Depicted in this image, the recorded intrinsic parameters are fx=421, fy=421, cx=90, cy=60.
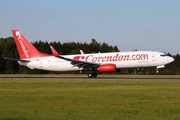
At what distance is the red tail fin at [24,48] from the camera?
60125mm

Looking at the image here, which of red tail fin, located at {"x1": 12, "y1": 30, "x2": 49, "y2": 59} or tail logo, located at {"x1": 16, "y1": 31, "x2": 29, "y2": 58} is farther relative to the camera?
tail logo, located at {"x1": 16, "y1": 31, "x2": 29, "y2": 58}

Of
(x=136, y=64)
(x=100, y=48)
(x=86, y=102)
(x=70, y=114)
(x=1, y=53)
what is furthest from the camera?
(x=100, y=48)

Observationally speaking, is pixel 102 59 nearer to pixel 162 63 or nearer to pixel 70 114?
pixel 162 63

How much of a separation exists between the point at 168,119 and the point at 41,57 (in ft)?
149

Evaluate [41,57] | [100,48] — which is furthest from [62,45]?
[41,57]

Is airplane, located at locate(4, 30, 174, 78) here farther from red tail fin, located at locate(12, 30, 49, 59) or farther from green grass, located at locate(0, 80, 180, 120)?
green grass, located at locate(0, 80, 180, 120)

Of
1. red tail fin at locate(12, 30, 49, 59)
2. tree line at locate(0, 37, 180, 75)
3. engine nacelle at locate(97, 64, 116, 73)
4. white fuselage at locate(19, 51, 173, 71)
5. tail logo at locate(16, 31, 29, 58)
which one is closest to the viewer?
engine nacelle at locate(97, 64, 116, 73)

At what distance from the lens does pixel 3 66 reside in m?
93.0

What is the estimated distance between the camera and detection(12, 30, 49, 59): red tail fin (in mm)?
60125

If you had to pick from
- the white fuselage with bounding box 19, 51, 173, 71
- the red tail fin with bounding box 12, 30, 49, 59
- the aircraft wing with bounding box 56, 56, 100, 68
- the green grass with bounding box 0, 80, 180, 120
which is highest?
the red tail fin with bounding box 12, 30, 49, 59

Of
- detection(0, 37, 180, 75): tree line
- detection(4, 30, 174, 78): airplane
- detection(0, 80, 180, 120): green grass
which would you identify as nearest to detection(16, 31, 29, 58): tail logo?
detection(4, 30, 174, 78): airplane

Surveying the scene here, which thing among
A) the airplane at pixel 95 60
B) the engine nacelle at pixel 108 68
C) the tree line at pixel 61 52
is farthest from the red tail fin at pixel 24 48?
the tree line at pixel 61 52

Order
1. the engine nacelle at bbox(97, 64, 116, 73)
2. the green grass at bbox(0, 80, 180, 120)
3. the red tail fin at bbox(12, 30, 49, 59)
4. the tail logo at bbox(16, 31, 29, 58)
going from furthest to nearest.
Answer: the tail logo at bbox(16, 31, 29, 58)
the red tail fin at bbox(12, 30, 49, 59)
the engine nacelle at bbox(97, 64, 116, 73)
the green grass at bbox(0, 80, 180, 120)

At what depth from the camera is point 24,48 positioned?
60.6 m
